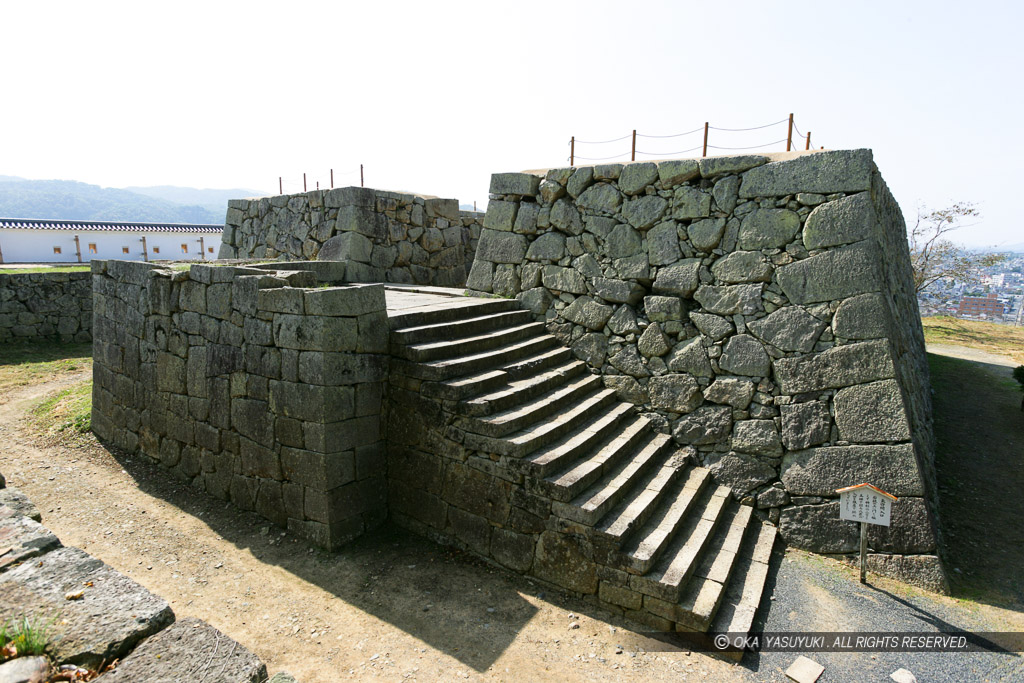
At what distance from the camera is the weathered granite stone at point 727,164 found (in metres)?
6.10

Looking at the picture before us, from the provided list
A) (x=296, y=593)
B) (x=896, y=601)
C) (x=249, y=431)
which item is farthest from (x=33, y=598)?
(x=896, y=601)

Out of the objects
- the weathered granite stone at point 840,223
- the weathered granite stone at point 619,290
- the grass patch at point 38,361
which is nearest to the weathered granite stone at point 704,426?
the weathered granite stone at point 619,290

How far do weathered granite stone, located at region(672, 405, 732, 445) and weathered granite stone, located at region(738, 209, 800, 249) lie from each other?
1.92 metres

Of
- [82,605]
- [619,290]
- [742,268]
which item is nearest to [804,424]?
[742,268]

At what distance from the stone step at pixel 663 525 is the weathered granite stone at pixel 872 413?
1.57 m

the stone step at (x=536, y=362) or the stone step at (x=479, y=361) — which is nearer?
the stone step at (x=479, y=361)

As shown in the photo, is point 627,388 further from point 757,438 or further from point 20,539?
point 20,539

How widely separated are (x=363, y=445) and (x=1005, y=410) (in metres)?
11.1

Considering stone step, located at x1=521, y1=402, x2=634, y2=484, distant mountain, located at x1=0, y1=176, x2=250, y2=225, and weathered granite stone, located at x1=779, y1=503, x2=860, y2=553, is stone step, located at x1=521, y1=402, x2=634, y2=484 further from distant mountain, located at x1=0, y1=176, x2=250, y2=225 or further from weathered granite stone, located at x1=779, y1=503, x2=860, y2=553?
distant mountain, located at x1=0, y1=176, x2=250, y2=225

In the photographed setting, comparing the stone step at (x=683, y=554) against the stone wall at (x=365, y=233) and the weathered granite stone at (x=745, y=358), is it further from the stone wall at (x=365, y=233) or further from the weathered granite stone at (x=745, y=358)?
the stone wall at (x=365, y=233)

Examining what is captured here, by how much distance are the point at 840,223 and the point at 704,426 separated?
264 centimetres

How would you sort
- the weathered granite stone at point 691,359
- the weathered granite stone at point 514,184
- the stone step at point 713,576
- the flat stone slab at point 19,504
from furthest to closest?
1. the weathered granite stone at point 514,184
2. the weathered granite stone at point 691,359
3. the stone step at point 713,576
4. the flat stone slab at point 19,504

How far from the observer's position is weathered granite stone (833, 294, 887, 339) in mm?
5445

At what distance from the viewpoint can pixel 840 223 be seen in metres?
5.59
